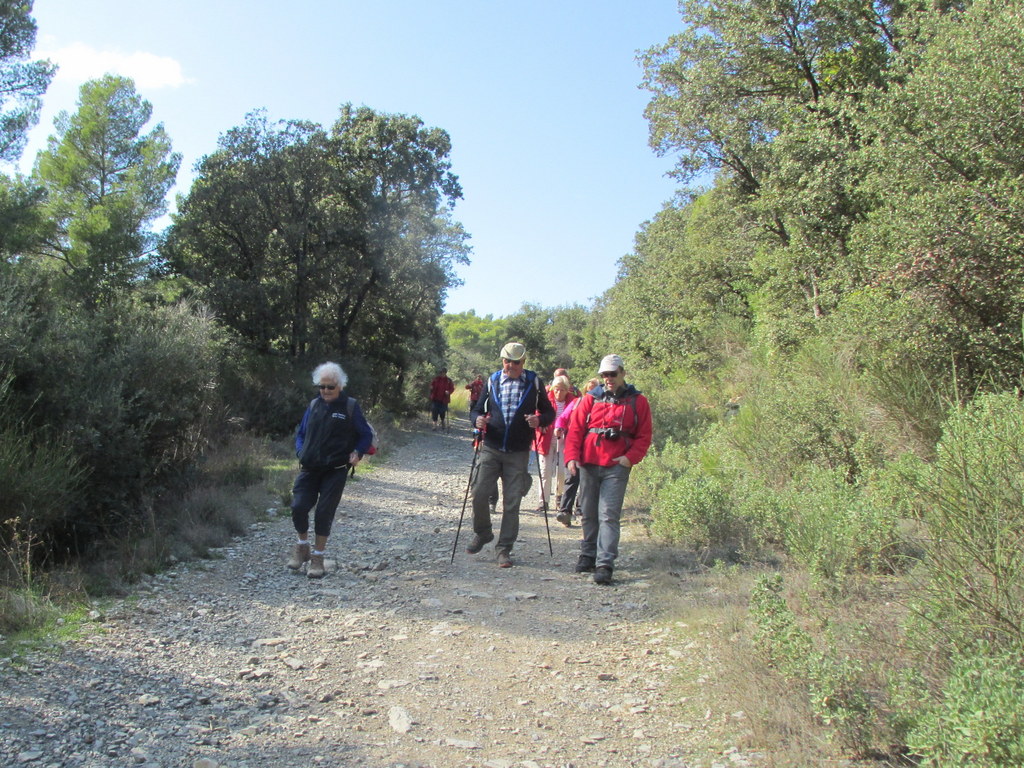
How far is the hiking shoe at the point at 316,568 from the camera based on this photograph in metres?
6.73

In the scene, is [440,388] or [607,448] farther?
[440,388]

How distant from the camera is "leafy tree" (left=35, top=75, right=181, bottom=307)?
955 inches

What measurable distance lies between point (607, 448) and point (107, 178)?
2809 centimetres

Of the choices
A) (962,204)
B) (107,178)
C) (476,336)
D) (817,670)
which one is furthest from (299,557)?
(476,336)

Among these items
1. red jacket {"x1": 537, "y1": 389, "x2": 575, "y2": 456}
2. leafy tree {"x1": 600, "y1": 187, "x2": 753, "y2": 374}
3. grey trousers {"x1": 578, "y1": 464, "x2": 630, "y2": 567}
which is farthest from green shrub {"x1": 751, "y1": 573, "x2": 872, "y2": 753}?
leafy tree {"x1": 600, "y1": 187, "x2": 753, "y2": 374}

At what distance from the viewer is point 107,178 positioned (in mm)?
27953

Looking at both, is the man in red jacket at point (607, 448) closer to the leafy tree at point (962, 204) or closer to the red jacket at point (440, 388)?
the leafy tree at point (962, 204)

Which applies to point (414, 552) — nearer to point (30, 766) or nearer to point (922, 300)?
point (30, 766)

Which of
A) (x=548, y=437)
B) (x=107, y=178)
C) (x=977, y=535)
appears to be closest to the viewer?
(x=977, y=535)

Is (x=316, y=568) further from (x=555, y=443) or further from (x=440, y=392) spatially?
(x=440, y=392)

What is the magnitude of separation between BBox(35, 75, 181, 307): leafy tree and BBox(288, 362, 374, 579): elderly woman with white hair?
20041mm

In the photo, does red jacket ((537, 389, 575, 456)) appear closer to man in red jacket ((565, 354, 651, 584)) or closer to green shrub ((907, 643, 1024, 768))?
man in red jacket ((565, 354, 651, 584))

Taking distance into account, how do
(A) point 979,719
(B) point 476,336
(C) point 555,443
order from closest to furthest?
(A) point 979,719 → (C) point 555,443 → (B) point 476,336

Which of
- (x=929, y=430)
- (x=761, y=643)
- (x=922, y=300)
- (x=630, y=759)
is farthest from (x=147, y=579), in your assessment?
(x=922, y=300)
